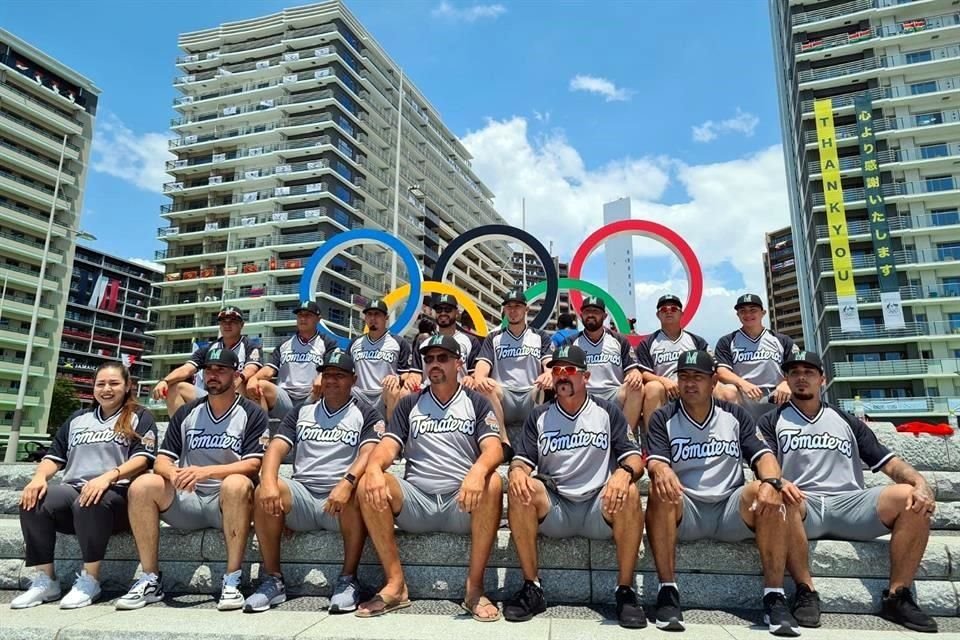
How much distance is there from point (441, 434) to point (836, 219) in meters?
42.7

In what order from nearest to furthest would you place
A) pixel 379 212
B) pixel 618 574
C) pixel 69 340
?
pixel 618 574 → pixel 379 212 → pixel 69 340

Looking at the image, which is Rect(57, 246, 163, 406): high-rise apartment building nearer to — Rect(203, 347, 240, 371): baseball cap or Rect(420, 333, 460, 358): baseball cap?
Rect(203, 347, 240, 371): baseball cap

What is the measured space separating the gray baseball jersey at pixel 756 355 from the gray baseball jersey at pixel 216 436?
4.24 m

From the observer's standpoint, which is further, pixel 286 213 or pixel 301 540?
pixel 286 213

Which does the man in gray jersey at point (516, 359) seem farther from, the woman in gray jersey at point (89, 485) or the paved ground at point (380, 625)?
the woman in gray jersey at point (89, 485)

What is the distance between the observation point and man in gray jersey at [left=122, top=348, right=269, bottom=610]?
12.0ft

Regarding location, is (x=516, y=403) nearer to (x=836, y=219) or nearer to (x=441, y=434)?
(x=441, y=434)

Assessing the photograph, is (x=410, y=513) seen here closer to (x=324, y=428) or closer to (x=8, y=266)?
(x=324, y=428)

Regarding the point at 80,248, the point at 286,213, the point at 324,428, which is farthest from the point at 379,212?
the point at 324,428

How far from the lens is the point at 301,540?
12.9ft

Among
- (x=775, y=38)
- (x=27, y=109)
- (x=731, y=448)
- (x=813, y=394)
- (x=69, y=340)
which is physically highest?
(x=775, y=38)

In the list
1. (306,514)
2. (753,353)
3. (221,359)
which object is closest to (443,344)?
(306,514)

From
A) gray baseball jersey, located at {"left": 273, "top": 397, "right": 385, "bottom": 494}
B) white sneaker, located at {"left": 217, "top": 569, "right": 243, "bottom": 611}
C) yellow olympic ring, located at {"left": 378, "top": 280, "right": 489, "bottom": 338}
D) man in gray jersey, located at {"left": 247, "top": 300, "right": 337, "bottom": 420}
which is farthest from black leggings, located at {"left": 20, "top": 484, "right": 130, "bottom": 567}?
yellow olympic ring, located at {"left": 378, "top": 280, "right": 489, "bottom": 338}

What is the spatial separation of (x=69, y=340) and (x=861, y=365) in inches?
3341
